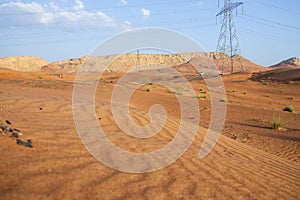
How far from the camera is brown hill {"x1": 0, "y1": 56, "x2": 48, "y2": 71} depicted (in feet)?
284

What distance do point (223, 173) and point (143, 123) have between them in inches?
135

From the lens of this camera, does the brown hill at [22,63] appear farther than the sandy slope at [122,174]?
Yes

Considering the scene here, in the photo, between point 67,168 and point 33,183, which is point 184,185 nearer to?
point 67,168

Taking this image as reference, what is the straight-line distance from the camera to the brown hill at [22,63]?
3412 inches

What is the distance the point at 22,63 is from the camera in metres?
91.1

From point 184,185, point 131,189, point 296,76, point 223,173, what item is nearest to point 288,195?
point 223,173

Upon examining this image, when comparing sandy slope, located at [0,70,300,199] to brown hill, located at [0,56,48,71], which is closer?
sandy slope, located at [0,70,300,199]

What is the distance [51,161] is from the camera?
3.26 meters

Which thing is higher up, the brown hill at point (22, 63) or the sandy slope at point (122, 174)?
the brown hill at point (22, 63)

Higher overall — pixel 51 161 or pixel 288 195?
pixel 51 161

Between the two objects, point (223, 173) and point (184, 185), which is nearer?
point (184, 185)

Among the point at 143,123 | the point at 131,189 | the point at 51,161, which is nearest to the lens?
the point at 131,189

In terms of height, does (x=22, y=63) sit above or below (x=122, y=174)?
above

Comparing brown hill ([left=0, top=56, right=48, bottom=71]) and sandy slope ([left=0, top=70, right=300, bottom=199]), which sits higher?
brown hill ([left=0, top=56, right=48, bottom=71])
